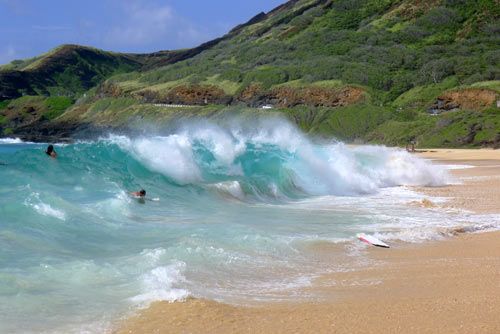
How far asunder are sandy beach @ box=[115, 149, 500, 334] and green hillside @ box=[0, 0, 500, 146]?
55.7 m

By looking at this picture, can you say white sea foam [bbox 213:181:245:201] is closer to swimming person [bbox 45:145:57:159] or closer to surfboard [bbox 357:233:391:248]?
swimming person [bbox 45:145:57:159]

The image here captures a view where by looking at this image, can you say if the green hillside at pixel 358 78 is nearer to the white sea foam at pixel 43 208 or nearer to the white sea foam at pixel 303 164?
the white sea foam at pixel 303 164

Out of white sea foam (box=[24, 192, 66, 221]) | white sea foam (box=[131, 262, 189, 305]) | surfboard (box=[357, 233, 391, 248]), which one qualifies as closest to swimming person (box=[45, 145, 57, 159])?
white sea foam (box=[24, 192, 66, 221])

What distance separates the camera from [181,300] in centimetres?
813

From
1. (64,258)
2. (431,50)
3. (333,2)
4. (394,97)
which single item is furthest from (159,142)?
(333,2)

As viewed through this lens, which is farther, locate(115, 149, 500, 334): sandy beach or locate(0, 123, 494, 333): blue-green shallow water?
locate(0, 123, 494, 333): blue-green shallow water

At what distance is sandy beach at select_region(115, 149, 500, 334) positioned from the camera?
286 inches

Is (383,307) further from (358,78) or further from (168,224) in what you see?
(358,78)

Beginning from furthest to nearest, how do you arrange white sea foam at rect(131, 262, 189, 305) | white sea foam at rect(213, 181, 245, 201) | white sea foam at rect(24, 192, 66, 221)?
white sea foam at rect(213, 181, 245, 201)
white sea foam at rect(24, 192, 66, 221)
white sea foam at rect(131, 262, 189, 305)

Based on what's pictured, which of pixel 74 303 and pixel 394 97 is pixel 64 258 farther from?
pixel 394 97

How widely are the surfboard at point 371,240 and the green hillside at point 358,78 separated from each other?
53726 millimetres

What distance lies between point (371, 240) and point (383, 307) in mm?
4906

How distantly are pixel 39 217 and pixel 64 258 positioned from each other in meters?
2.88

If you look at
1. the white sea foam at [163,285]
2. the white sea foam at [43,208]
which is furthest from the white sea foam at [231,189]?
the white sea foam at [163,285]
